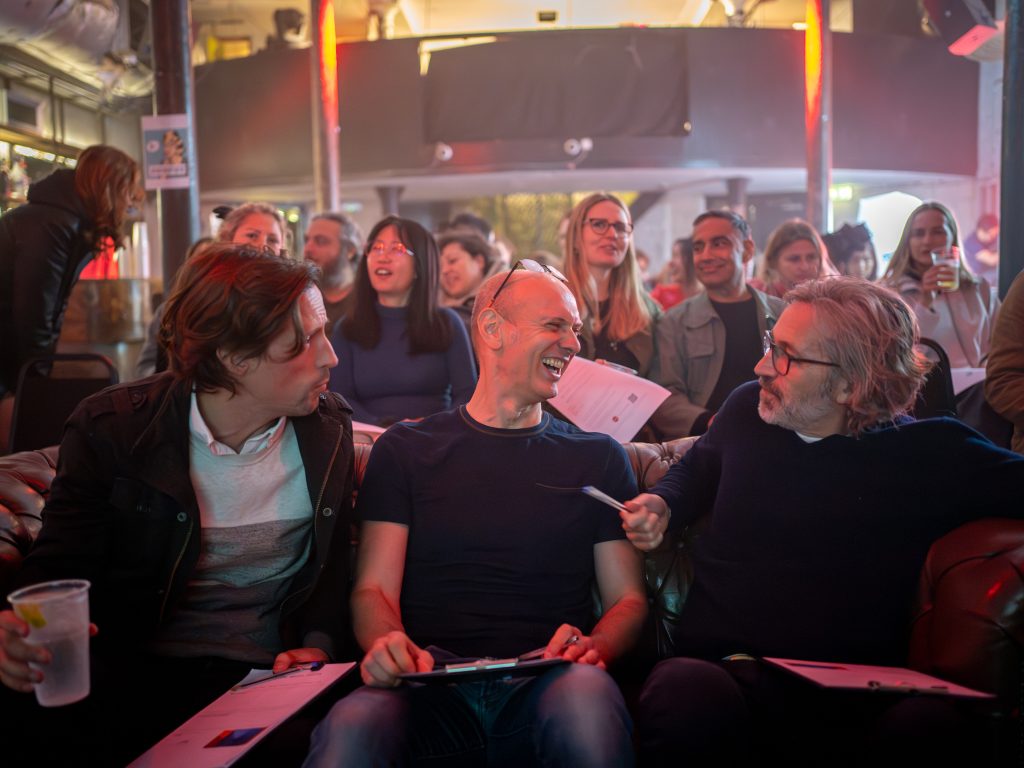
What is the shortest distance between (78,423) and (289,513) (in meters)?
0.52

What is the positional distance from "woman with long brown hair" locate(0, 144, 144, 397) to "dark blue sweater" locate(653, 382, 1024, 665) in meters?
3.11

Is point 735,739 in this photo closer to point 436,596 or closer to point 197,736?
point 436,596

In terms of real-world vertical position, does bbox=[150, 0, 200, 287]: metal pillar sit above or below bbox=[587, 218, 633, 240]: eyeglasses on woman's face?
above

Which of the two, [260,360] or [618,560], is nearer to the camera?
[260,360]

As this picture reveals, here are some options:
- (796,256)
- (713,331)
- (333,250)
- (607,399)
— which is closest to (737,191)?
(796,256)

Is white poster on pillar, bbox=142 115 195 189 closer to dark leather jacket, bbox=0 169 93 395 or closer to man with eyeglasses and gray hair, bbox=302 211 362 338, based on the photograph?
man with eyeglasses and gray hair, bbox=302 211 362 338

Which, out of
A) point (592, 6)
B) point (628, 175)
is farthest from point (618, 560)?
point (592, 6)

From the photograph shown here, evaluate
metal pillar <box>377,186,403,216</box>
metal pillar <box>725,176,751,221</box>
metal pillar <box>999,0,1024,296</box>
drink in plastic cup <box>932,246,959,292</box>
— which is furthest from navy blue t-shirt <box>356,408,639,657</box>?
metal pillar <box>725,176,751,221</box>

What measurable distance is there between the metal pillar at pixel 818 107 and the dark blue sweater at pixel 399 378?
545cm

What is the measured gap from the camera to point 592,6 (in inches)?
577

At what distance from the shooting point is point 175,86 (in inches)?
A: 221

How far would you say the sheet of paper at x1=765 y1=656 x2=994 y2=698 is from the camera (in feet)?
5.81

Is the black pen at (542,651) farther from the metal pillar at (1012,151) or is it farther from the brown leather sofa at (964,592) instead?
the metal pillar at (1012,151)

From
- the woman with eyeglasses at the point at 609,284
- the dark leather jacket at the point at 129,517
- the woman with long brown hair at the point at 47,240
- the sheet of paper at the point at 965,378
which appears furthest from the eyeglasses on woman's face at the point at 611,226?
the dark leather jacket at the point at 129,517
